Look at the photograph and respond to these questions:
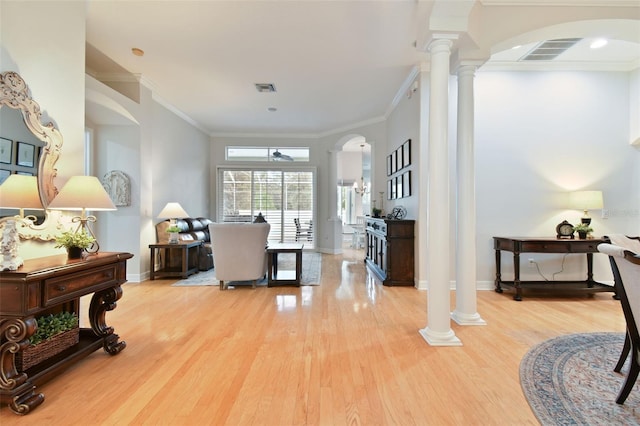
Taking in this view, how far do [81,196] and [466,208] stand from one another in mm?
3486

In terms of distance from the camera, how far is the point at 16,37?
8.20 ft

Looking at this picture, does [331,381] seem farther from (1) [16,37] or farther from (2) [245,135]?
(2) [245,135]

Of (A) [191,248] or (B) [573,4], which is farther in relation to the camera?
(A) [191,248]

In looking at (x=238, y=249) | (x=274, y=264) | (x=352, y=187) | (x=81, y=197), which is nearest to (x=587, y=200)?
(x=274, y=264)

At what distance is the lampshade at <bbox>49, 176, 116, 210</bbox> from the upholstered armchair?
1979 mm

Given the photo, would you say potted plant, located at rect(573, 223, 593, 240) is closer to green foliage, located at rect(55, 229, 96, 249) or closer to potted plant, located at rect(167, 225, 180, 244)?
green foliage, located at rect(55, 229, 96, 249)

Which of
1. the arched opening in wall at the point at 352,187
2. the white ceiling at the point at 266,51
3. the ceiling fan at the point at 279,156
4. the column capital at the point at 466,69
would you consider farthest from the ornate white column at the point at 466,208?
Result: the arched opening in wall at the point at 352,187

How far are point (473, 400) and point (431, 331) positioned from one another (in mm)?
862

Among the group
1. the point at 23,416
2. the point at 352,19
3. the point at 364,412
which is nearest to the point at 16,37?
the point at 23,416

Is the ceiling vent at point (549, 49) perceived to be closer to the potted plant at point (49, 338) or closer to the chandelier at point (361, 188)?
the potted plant at point (49, 338)

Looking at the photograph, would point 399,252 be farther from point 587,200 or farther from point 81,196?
point 81,196

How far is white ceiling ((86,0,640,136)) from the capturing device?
10.5 ft

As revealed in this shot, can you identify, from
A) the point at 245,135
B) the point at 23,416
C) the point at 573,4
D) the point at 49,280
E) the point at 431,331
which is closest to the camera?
the point at 23,416

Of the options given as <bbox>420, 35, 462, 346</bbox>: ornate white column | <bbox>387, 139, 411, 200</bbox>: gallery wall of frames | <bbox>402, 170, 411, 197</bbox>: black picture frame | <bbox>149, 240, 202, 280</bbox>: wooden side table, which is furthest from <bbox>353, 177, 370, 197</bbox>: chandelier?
<bbox>420, 35, 462, 346</bbox>: ornate white column
